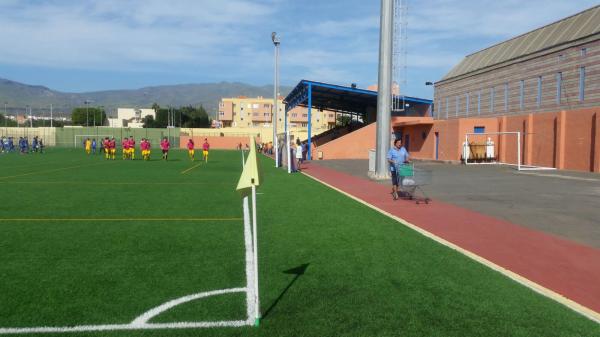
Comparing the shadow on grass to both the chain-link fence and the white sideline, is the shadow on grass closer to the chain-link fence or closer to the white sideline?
the white sideline

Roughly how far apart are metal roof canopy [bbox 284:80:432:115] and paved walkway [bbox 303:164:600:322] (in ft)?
101

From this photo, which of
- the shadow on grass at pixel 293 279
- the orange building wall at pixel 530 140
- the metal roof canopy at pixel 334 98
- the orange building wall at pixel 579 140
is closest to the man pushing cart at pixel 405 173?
the shadow on grass at pixel 293 279

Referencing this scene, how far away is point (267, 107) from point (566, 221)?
13798 centimetres

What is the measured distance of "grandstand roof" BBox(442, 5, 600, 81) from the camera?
1363 inches

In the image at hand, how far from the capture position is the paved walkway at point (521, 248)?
5836 millimetres

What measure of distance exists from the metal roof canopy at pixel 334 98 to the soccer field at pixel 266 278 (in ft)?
107

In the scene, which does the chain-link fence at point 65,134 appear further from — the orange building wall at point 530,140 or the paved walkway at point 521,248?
the paved walkway at point 521,248

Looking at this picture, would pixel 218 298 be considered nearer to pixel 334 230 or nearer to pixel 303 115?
pixel 334 230

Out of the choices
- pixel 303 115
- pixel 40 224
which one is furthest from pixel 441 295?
pixel 303 115

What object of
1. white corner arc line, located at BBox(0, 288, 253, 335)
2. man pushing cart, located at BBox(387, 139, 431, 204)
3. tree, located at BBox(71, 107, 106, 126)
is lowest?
white corner arc line, located at BBox(0, 288, 253, 335)

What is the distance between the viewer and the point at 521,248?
7.73 meters

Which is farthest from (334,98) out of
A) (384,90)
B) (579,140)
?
(384,90)

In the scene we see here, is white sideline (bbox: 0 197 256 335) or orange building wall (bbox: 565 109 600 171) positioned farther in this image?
orange building wall (bbox: 565 109 600 171)

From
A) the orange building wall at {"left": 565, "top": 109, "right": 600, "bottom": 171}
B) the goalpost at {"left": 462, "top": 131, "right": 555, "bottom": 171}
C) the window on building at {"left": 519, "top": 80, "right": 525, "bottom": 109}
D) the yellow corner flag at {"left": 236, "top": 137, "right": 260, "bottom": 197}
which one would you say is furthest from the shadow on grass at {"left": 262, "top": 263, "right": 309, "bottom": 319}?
the window on building at {"left": 519, "top": 80, "right": 525, "bottom": 109}
